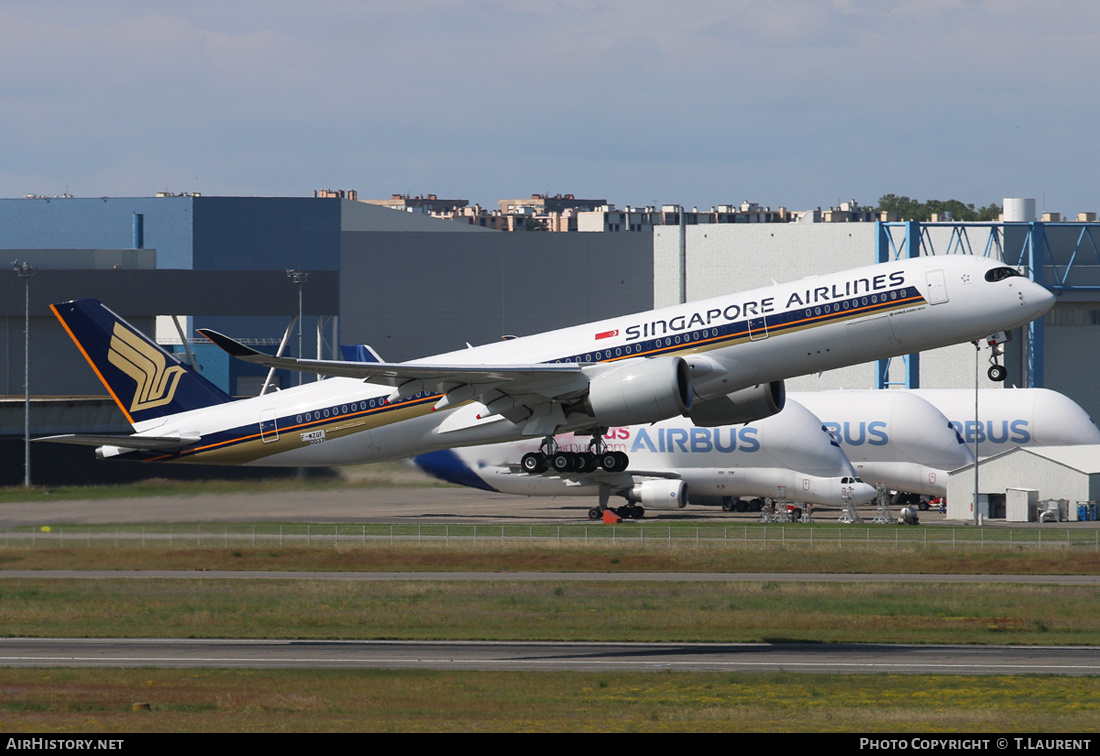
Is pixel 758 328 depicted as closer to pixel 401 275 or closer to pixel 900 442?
pixel 900 442

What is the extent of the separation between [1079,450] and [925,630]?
47770mm

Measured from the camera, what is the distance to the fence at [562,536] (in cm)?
6412

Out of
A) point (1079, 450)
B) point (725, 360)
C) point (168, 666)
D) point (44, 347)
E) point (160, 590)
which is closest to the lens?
point (168, 666)

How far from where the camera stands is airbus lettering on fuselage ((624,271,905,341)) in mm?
41688

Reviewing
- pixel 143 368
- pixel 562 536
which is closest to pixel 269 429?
pixel 143 368

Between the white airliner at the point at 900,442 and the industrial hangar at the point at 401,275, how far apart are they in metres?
22.9

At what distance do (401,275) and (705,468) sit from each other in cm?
5883

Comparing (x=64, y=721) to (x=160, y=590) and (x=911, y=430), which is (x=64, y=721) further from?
(x=911, y=430)

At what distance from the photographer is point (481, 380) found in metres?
43.5

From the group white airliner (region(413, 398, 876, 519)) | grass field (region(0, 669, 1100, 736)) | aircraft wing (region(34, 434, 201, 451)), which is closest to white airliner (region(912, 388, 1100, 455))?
white airliner (region(413, 398, 876, 519))

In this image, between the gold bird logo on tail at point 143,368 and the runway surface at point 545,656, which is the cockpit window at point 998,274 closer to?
the runway surface at point 545,656

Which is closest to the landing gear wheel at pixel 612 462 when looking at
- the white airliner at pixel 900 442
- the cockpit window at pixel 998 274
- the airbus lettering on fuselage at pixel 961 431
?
the cockpit window at pixel 998 274
